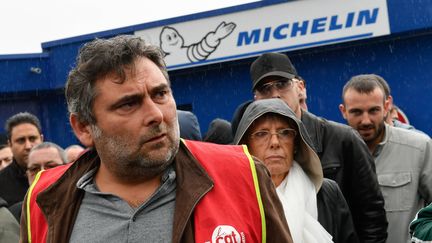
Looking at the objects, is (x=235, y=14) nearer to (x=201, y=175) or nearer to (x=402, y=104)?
(x=402, y=104)

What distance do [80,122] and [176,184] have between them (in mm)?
469

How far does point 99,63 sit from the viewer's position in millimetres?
2504

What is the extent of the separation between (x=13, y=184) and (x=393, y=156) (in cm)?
328

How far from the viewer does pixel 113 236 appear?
2.42 metres

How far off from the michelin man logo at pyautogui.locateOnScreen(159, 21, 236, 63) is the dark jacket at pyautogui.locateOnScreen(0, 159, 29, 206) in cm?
779

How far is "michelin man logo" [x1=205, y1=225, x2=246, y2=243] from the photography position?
2.33 meters

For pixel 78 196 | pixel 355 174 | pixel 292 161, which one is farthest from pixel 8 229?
pixel 355 174

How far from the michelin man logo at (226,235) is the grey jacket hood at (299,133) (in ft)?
4.47

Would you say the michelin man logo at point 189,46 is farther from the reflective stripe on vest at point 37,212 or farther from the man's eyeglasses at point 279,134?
the reflective stripe on vest at point 37,212

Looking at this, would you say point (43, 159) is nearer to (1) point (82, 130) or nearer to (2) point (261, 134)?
(2) point (261, 134)

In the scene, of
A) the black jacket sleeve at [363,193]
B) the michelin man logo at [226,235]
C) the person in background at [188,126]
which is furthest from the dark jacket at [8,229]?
the michelin man logo at [226,235]

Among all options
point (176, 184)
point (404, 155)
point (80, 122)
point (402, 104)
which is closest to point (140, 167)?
point (176, 184)

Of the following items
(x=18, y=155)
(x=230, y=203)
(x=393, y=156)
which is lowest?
(x=230, y=203)

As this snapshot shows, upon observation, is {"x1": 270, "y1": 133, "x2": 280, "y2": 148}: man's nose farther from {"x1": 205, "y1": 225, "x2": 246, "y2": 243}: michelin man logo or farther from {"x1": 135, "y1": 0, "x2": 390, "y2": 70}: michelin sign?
{"x1": 135, "y1": 0, "x2": 390, "y2": 70}: michelin sign
